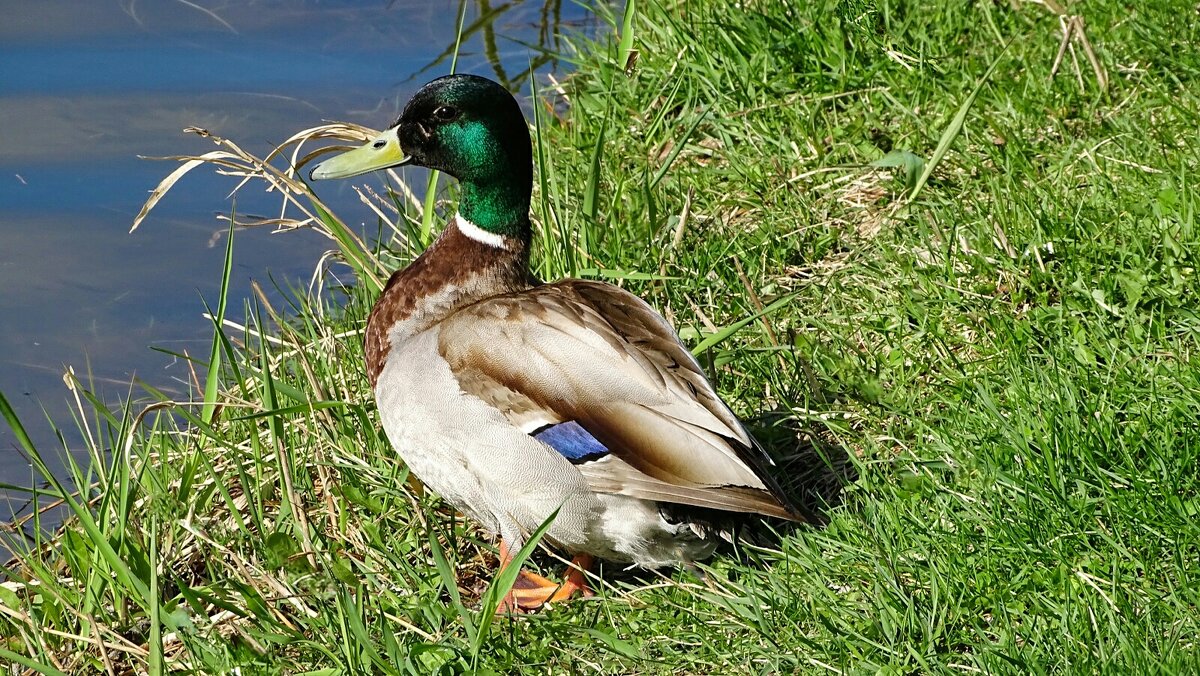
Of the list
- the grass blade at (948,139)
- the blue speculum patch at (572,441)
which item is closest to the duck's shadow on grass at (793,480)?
the blue speculum patch at (572,441)

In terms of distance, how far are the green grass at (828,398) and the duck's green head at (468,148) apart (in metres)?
0.29

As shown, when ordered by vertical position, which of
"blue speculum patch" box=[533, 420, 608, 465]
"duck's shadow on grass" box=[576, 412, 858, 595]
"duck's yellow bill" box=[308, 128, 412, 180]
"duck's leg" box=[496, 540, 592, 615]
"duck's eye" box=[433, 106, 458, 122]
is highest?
"duck's eye" box=[433, 106, 458, 122]

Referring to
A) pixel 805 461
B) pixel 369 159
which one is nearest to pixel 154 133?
pixel 369 159

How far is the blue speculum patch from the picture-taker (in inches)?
130

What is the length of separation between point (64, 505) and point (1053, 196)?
3.17 meters

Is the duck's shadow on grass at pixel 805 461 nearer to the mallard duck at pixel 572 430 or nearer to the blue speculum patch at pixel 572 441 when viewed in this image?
the mallard duck at pixel 572 430

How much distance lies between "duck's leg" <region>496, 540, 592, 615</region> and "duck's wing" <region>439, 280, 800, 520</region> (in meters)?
0.35

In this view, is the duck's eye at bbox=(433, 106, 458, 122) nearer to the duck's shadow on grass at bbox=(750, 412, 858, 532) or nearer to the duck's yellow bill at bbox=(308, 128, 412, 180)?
the duck's yellow bill at bbox=(308, 128, 412, 180)

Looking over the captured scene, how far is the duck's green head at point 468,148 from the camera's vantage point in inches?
152

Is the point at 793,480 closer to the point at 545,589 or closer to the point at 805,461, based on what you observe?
the point at 805,461

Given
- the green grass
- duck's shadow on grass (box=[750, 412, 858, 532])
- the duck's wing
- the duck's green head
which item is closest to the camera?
the green grass

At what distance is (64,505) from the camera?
437 centimetres

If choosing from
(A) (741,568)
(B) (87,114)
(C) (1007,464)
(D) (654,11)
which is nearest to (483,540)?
(A) (741,568)

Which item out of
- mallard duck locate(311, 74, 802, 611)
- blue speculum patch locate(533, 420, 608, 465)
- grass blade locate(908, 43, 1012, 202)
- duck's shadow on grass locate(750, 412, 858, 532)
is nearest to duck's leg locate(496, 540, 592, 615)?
mallard duck locate(311, 74, 802, 611)
